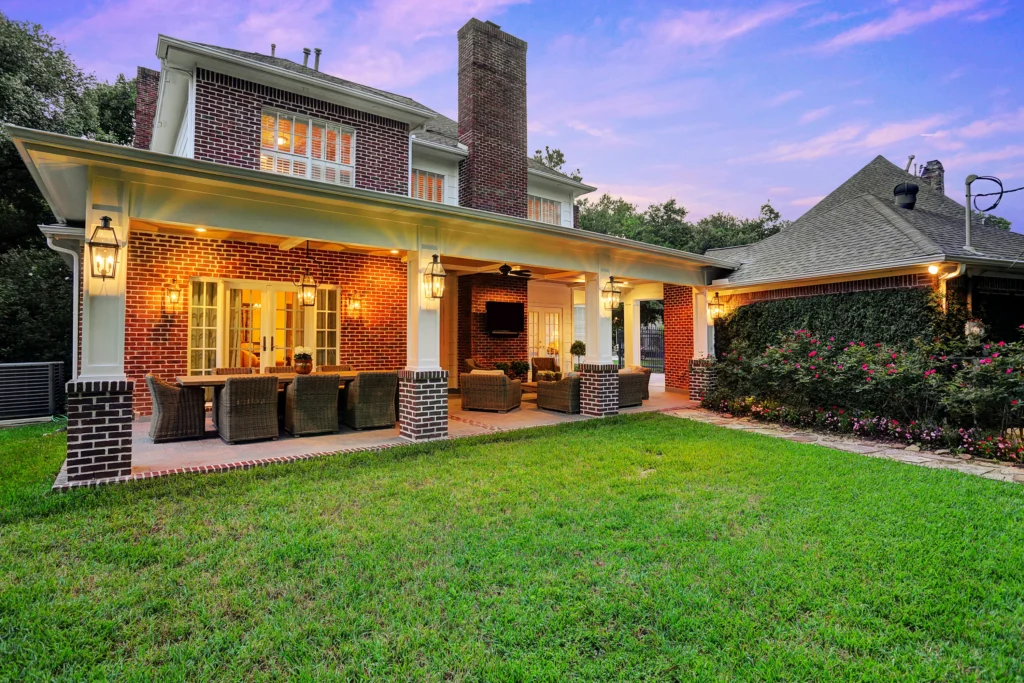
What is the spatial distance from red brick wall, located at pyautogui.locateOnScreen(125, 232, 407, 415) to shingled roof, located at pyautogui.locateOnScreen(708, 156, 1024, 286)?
7454 mm

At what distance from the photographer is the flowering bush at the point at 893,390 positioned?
6039 mm

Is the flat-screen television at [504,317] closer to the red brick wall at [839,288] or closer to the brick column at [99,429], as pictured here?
the red brick wall at [839,288]

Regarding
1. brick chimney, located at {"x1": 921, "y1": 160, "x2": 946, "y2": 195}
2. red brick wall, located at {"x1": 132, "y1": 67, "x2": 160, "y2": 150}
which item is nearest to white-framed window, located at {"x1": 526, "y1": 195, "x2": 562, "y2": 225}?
red brick wall, located at {"x1": 132, "y1": 67, "x2": 160, "y2": 150}

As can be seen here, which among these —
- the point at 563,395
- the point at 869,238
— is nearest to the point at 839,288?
the point at 869,238

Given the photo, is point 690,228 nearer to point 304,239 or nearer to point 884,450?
point 884,450

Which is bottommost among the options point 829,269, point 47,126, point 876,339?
point 876,339

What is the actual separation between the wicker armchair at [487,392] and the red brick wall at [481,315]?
2.22m

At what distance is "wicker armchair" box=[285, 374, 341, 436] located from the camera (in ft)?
21.1

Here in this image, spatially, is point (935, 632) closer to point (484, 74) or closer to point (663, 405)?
point (663, 405)

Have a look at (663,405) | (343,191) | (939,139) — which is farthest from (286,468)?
(939,139)

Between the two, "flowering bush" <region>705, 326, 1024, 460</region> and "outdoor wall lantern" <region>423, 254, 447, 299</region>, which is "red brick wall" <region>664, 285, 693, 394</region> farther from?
"outdoor wall lantern" <region>423, 254, 447, 299</region>

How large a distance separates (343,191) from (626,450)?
4630 millimetres

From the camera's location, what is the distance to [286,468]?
16.5 ft

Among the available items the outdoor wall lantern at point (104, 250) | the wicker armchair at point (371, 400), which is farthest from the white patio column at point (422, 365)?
the outdoor wall lantern at point (104, 250)
